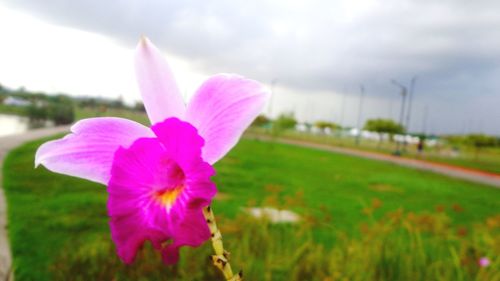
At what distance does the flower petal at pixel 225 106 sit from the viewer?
24.5 inches

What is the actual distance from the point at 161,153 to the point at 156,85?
0.37 ft

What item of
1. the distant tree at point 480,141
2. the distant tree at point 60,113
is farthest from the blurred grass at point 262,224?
the distant tree at point 480,141

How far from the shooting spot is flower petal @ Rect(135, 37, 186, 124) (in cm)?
67

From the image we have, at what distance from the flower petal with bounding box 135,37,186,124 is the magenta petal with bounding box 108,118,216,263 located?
0.06m

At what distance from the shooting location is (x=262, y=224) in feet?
11.7

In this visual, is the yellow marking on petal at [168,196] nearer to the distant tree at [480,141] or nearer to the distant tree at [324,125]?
the distant tree at [480,141]

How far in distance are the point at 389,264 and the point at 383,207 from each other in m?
6.43

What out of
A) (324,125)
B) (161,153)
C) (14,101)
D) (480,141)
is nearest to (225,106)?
(161,153)

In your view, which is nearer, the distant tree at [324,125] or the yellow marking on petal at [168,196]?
the yellow marking on petal at [168,196]

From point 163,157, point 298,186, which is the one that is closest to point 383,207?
point 298,186

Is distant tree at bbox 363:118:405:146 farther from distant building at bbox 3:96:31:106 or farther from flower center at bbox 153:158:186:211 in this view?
A: flower center at bbox 153:158:186:211

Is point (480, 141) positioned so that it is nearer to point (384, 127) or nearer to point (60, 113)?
point (384, 127)

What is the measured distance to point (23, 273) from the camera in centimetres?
312

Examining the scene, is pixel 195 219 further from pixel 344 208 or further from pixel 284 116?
pixel 284 116
